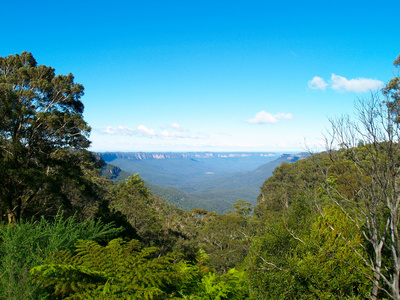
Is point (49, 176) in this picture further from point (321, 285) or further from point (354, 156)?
point (354, 156)

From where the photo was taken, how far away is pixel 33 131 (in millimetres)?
11914

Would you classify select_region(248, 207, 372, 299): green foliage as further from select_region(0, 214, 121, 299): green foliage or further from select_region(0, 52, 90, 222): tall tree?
select_region(0, 52, 90, 222): tall tree

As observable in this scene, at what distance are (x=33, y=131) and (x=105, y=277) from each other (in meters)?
11.6

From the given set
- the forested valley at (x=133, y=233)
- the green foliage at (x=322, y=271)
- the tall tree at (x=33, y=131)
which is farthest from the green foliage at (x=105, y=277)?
the tall tree at (x=33, y=131)

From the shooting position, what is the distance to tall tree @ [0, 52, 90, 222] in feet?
35.6

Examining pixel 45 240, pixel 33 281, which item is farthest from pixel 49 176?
pixel 33 281

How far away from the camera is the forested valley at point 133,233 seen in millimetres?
3828

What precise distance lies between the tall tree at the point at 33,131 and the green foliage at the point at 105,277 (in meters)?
9.15

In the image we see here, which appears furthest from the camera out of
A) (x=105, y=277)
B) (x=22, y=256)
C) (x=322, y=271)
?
(x=322, y=271)

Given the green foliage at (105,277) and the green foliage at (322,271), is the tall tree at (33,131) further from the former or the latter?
the green foliage at (322,271)

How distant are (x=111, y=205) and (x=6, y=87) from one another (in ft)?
57.1

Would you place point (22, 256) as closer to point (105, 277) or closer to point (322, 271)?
point (105, 277)

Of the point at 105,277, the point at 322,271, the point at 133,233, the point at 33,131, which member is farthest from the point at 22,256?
the point at 133,233

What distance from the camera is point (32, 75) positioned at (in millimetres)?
12797
